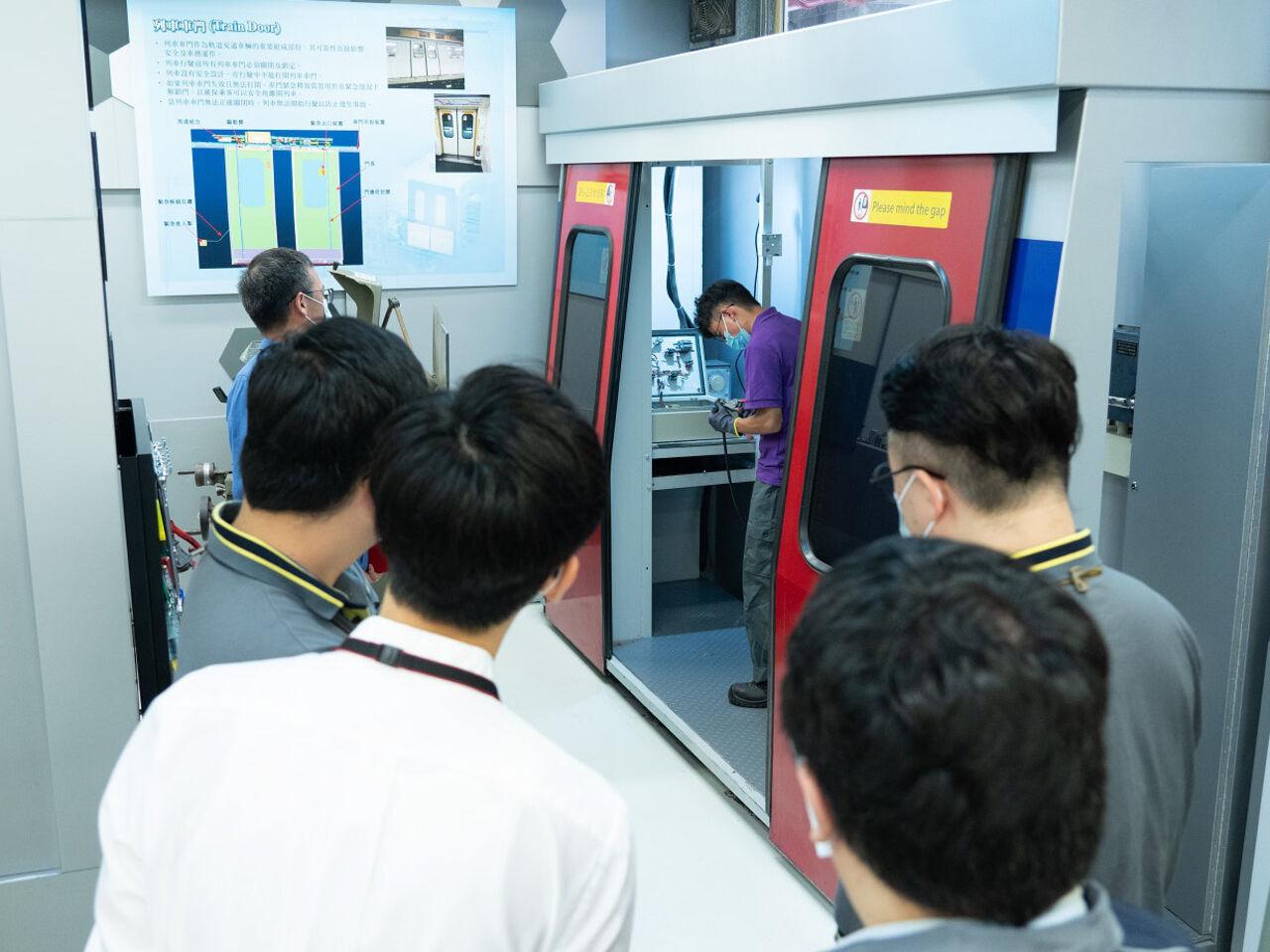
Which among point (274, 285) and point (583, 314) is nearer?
point (274, 285)

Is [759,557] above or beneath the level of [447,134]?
beneath

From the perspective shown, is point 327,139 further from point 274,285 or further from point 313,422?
point 313,422

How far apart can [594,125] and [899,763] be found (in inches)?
166

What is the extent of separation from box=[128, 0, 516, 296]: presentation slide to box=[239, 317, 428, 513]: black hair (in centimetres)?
366

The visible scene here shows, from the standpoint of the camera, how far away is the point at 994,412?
62.8 inches

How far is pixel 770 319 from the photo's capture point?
4.08 metres

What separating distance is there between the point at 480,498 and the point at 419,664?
18 centimetres

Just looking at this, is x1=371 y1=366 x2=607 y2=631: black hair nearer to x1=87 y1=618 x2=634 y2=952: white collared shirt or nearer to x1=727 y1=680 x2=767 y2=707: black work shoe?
x1=87 y1=618 x2=634 y2=952: white collared shirt

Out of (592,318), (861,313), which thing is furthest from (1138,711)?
(592,318)

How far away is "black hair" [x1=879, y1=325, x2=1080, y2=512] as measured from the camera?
62.8 inches

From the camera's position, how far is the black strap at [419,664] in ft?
3.91

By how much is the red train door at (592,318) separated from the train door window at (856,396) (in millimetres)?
1610

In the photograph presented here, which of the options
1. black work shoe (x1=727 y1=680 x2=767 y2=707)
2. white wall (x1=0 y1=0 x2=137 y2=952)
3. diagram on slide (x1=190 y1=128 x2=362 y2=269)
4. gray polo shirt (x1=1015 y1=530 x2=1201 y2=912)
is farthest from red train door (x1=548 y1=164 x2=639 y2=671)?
gray polo shirt (x1=1015 y1=530 x2=1201 y2=912)

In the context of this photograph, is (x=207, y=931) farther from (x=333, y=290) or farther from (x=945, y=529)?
(x=333, y=290)
